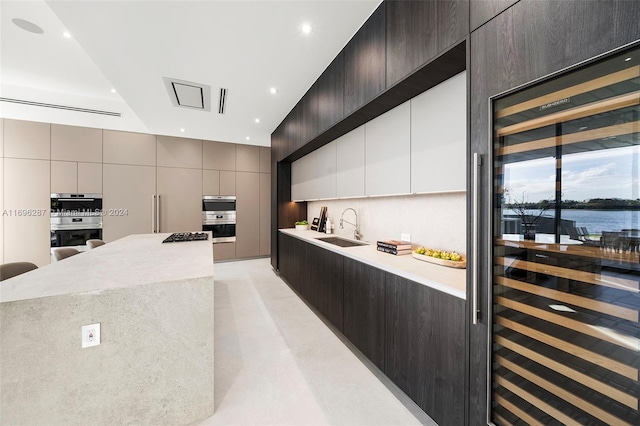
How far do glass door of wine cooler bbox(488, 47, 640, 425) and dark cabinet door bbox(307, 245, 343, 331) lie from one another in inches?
58.4

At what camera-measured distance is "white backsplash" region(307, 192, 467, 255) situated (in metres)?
1.93

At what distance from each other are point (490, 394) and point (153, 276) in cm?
192

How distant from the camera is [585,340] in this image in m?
0.88

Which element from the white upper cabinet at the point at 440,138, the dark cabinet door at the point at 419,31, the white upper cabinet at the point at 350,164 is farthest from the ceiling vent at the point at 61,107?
the white upper cabinet at the point at 440,138

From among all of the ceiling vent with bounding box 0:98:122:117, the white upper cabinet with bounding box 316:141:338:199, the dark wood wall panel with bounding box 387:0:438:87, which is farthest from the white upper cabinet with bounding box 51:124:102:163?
the dark wood wall panel with bounding box 387:0:438:87

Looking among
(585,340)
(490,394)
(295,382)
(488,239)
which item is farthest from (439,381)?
(295,382)

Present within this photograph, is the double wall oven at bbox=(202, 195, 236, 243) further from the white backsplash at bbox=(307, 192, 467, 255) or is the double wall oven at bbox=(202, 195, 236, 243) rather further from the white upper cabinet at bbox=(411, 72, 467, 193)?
the white upper cabinet at bbox=(411, 72, 467, 193)

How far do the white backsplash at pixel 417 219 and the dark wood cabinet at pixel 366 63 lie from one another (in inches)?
40.3

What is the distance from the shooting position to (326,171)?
345cm

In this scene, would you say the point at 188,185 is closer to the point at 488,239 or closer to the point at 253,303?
the point at 253,303

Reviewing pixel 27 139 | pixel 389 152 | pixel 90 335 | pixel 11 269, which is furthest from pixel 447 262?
pixel 27 139

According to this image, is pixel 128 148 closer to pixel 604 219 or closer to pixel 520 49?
pixel 520 49

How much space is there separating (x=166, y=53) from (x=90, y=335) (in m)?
2.68

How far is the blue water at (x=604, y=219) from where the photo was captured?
0.77 metres
